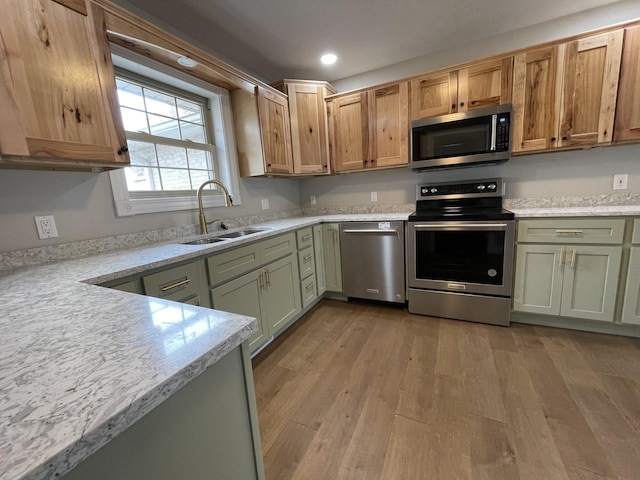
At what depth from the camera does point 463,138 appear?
230 centimetres

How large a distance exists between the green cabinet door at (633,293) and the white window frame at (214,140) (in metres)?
3.02

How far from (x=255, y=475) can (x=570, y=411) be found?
1.60 meters

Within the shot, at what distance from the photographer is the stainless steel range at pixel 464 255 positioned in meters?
2.13

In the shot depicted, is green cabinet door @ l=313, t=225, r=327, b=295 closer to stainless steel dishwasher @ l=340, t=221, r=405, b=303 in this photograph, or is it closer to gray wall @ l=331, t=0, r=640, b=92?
stainless steel dishwasher @ l=340, t=221, r=405, b=303

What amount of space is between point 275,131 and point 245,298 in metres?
1.59

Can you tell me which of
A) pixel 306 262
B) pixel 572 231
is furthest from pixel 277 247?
pixel 572 231

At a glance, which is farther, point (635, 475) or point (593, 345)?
point (593, 345)

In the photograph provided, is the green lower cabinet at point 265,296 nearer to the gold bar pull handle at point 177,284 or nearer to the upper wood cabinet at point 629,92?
the gold bar pull handle at point 177,284

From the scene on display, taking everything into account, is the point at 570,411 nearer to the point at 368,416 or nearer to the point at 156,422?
the point at 368,416

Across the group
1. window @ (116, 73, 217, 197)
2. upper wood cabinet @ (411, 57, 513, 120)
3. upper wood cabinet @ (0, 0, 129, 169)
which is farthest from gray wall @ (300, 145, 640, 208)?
upper wood cabinet @ (0, 0, 129, 169)

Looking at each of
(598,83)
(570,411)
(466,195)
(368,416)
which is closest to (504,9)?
(598,83)

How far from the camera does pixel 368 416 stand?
141cm

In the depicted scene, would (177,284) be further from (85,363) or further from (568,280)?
(568,280)

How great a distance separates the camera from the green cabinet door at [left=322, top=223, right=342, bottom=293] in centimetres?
278
